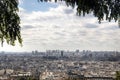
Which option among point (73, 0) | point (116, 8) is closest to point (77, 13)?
point (73, 0)

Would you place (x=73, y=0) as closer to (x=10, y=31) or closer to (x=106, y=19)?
(x=106, y=19)

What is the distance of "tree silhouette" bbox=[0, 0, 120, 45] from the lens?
6938 millimetres

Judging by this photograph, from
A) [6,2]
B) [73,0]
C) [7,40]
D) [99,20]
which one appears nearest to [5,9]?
[6,2]

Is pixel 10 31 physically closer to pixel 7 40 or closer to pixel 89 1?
pixel 7 40

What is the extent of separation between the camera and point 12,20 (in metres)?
7.15

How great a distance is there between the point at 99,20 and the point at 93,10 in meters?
0.21

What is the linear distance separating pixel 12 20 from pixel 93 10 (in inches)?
56.8

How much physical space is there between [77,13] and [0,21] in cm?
136

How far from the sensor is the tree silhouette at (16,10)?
6.94 m

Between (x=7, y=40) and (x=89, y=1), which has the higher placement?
(x=89, y=1)

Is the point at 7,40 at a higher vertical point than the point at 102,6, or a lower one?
lower

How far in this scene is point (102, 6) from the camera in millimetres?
6992

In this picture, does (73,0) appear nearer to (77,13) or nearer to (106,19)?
(77,13)

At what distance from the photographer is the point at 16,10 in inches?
283
